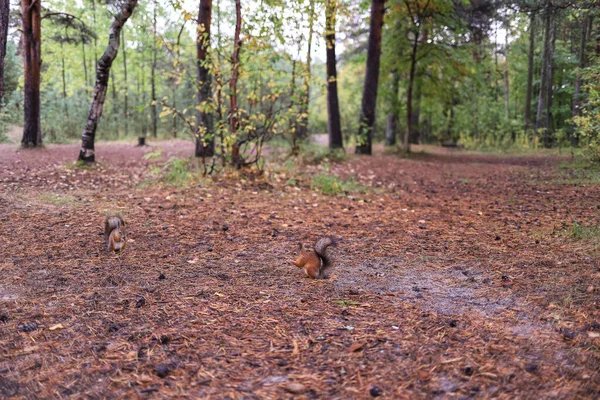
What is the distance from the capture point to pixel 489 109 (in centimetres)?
2480

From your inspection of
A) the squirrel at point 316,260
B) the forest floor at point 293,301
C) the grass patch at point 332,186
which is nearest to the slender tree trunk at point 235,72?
the grass patch at point 332,186

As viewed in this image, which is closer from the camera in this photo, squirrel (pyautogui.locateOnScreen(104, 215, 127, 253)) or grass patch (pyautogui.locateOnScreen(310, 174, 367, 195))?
squirrel (pyautogui.locateOnScreen(104, 215, 127, 253))

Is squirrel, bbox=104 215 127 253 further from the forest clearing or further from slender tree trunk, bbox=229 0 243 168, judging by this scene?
slender tree trunk, bbox=229 0 243 168

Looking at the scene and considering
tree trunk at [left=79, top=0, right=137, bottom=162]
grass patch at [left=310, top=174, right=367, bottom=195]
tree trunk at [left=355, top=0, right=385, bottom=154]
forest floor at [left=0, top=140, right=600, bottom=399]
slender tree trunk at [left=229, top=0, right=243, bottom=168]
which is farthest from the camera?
tree trunk at [left=355, top=0, right=385, bottom=154]

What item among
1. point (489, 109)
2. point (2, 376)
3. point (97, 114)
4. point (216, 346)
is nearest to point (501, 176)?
point (97, 114)

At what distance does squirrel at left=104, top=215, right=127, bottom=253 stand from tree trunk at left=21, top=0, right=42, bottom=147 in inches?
401

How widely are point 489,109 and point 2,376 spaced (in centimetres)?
2611

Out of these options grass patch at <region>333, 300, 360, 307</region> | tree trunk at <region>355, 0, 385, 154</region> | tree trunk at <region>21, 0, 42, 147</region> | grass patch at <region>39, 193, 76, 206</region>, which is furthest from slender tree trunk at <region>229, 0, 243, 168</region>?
tree trunk at <region>21, 0, 42, 147</region>

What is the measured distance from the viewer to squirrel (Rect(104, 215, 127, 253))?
13.7 ft

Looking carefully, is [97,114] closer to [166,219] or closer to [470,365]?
[166,219]

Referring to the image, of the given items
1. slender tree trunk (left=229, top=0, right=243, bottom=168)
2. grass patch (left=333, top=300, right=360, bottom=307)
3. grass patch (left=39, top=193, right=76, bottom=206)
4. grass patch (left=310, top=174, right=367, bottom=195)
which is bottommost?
grass patch (left=333, top=300, right=360, bottom=307)

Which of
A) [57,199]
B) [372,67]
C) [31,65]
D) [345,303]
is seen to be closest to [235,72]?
[57,199]

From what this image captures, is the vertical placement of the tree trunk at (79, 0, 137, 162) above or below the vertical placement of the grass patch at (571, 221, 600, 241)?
above

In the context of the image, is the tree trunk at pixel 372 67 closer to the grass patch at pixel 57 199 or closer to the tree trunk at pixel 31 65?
the grass patch at pixel 57 199
